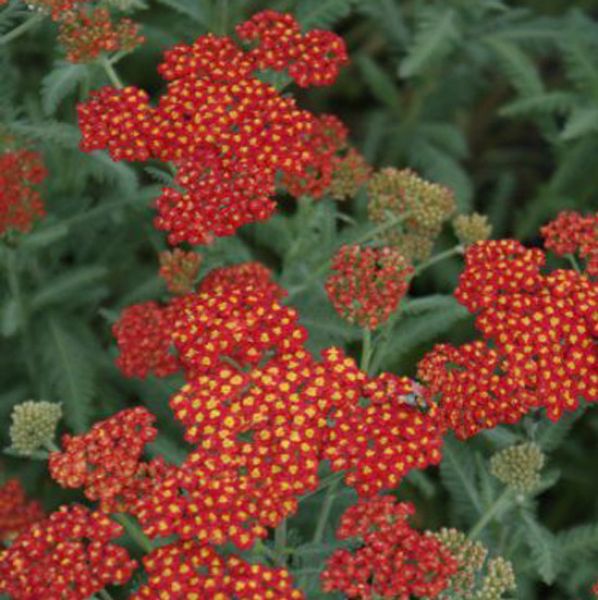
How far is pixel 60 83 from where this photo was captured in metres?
5.50

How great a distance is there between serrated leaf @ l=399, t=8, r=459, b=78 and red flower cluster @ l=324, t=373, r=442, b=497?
304 cm

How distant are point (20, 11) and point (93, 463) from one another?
2.46 m

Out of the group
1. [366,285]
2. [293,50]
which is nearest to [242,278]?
[366,285]

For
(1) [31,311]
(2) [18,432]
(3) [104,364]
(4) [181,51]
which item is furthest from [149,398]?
(4) [181,51]

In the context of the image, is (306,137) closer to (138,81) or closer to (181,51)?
(181,51)

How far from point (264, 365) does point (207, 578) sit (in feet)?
3.87

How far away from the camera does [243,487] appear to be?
4.08 meters

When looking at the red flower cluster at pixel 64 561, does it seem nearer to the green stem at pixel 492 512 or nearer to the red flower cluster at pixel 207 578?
the red flower cluster at pixel 207 578

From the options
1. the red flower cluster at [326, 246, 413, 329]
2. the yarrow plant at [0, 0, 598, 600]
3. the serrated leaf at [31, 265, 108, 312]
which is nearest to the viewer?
the yarrow plant at [0, 0, 598, 600]

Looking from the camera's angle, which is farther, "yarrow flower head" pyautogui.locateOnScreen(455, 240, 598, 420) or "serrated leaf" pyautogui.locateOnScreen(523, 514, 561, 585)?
"serrated leaf" pyautogui.locateOnScreen(523, 514, 561, 585)

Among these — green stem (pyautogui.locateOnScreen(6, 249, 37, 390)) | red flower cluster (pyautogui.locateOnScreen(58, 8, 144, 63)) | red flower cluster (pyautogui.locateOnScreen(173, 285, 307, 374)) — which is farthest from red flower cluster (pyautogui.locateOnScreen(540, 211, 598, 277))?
green stem (pyautogui.locateOnScreen(6, 249, 37, 390))

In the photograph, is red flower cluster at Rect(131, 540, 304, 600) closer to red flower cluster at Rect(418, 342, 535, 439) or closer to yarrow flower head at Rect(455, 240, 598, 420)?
red flower cluster at Rect(418, 342, 535, 439)

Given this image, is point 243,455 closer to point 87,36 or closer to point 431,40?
point 87,36

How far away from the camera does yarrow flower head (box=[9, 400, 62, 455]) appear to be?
15.4 feet
